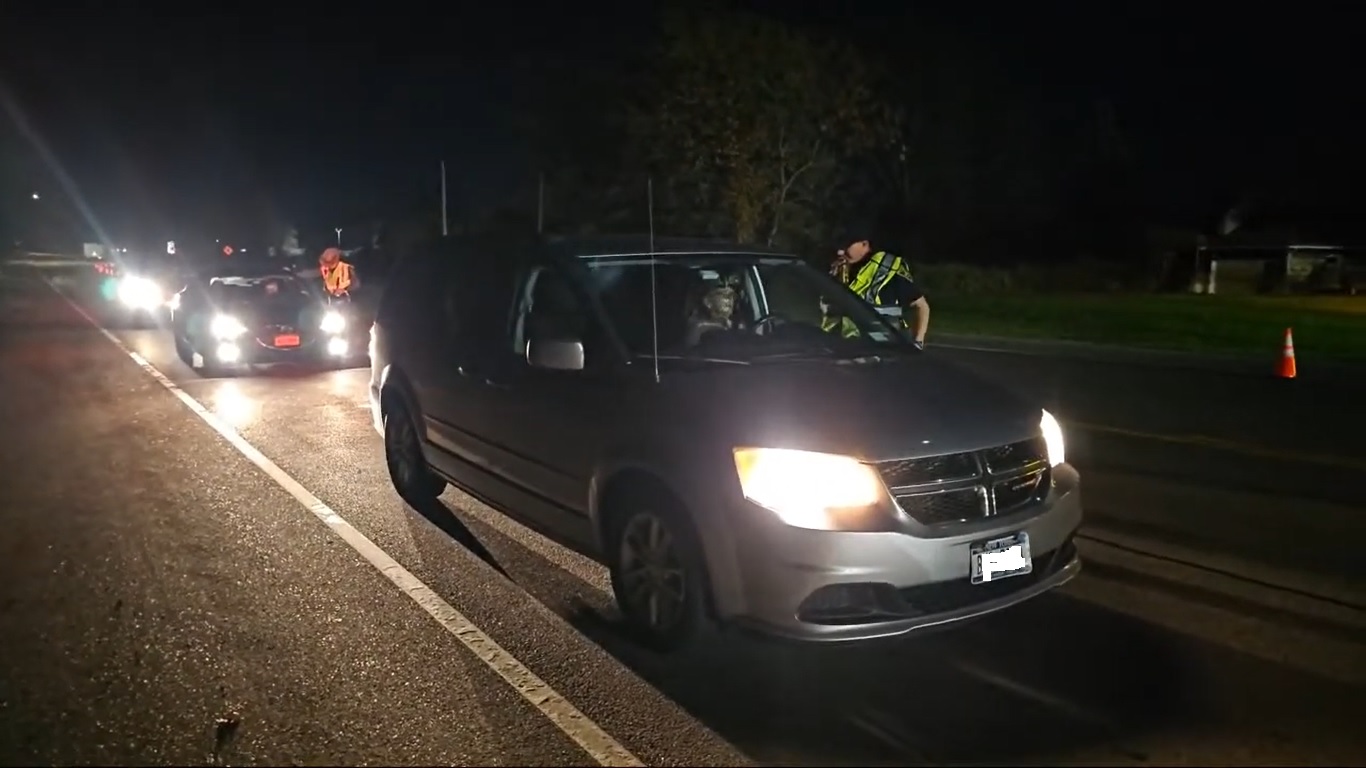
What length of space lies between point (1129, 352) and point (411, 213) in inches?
2537

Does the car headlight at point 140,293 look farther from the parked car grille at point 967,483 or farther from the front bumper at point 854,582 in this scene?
the parked car grille at point 967,483

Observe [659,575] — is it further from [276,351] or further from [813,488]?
[276,351]

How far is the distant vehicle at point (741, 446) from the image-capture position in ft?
15.4

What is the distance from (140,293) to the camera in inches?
997

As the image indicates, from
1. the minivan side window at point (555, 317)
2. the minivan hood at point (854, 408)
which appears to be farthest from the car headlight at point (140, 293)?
the minivan hood at point (854, 408)

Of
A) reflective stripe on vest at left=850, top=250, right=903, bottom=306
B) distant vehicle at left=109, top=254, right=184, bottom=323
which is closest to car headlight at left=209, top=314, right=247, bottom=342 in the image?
distant vehicle at left=109, top=254, right=184, bottom=323

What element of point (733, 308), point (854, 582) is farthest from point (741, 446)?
point (733, 308)

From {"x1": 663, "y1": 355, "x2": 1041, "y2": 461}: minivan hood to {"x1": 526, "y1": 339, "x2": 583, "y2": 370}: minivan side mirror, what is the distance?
429mm

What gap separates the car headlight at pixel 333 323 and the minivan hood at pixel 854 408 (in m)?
11.5

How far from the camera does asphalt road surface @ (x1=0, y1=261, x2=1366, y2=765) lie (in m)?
4.38

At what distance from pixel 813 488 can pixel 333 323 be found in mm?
12526

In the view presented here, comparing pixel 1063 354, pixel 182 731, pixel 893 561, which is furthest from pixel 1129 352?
pixel 182 731

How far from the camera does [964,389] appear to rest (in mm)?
5352

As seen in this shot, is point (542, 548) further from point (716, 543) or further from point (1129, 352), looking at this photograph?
point (1129, 352)
